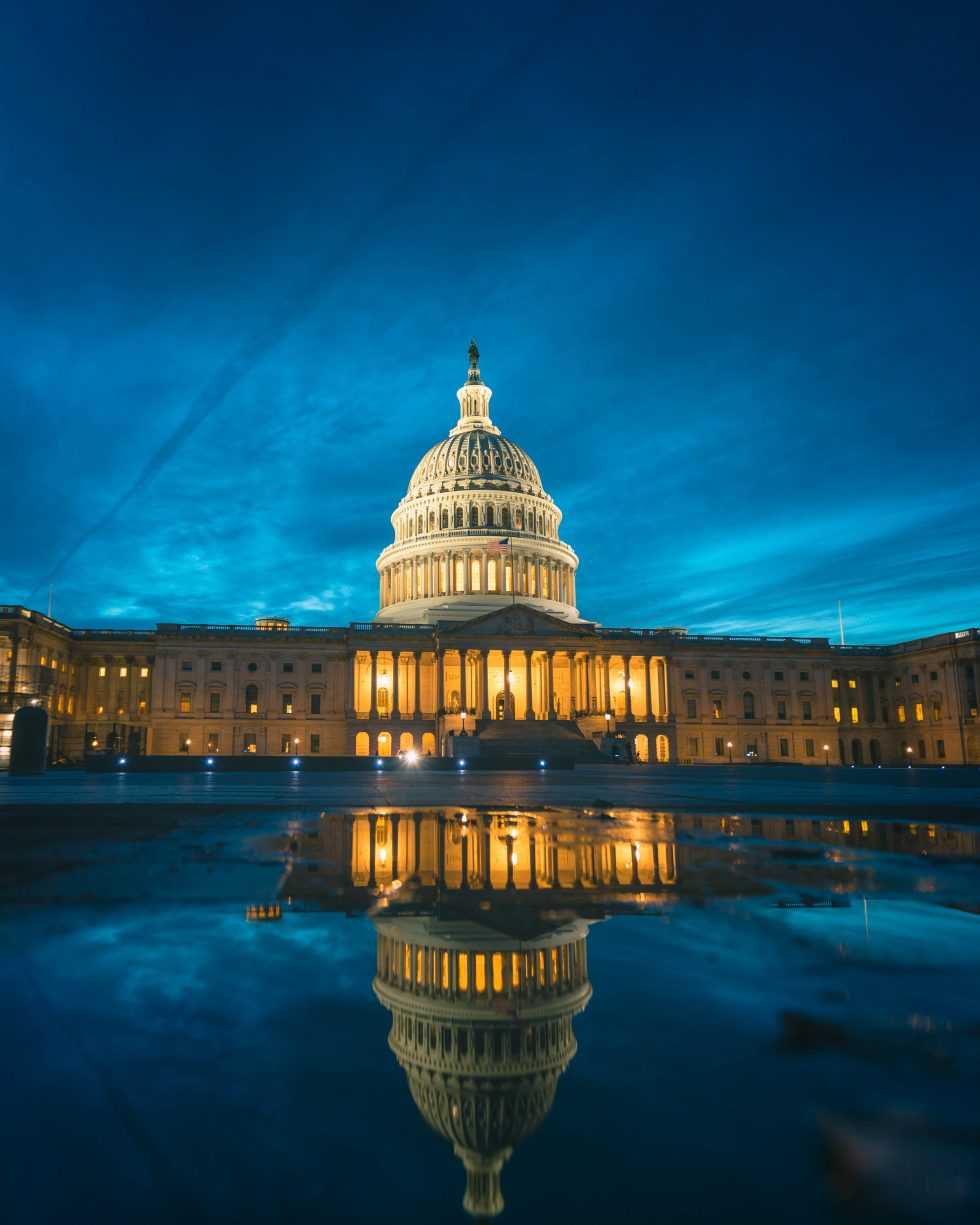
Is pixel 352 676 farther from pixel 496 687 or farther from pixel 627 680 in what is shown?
pixel 627 680

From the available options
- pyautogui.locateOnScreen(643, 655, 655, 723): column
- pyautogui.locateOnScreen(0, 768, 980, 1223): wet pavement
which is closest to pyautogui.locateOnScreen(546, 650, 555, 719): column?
pyautogui.locateOnScreen(643, 655, 655, 723): column

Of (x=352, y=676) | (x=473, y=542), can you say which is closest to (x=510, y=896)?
(x=352, y=676)

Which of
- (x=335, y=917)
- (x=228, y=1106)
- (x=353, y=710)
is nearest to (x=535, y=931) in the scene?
(x=335, y=917)

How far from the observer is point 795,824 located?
11.1m

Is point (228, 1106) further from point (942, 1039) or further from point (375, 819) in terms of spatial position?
point (375, 819)

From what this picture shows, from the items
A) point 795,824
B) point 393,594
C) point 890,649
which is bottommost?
point 795,824

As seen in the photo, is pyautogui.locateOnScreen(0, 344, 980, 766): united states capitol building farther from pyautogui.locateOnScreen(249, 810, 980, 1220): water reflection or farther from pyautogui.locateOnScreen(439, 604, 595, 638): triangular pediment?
pyautogui.locateOnScreen(249, 810, 980, 1220): water reflection

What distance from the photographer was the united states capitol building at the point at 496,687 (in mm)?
96188

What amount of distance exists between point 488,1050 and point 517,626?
93.7 m

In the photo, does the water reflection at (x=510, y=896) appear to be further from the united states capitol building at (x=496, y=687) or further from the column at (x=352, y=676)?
the column at (x=352, y=676)

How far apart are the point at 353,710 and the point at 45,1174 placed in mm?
99295

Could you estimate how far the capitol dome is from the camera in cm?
11606

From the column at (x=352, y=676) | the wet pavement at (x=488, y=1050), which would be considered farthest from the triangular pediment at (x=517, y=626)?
the wet pavement at (x=488, y=1050)

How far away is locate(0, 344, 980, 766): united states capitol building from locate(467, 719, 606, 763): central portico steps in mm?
546
